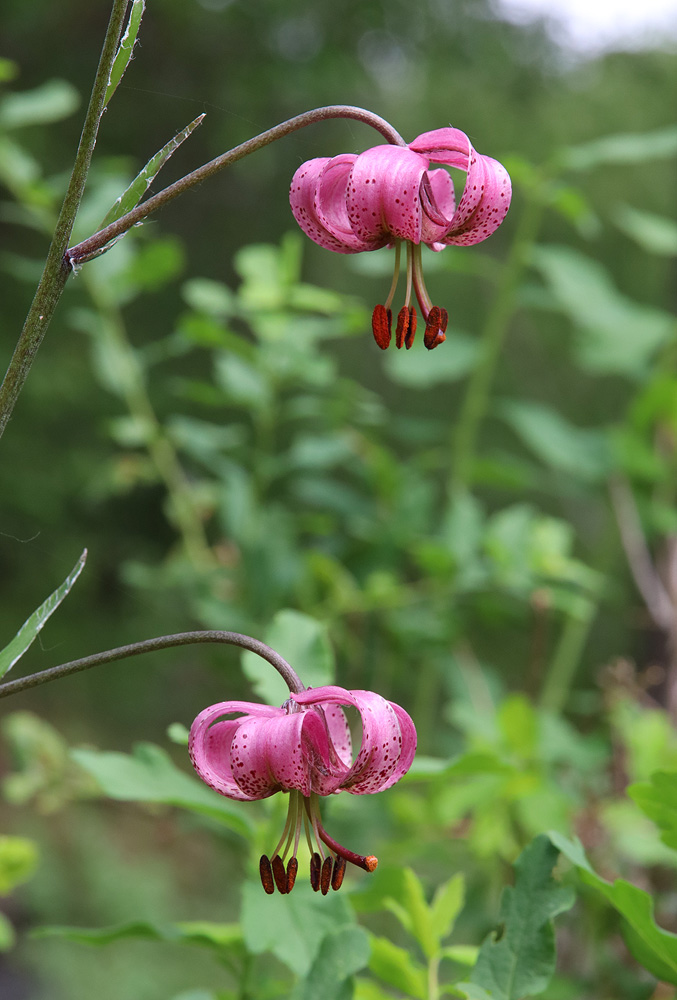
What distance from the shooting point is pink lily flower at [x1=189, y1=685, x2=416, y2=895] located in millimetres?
346

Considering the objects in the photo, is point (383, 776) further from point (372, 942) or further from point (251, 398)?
point (251, 398)

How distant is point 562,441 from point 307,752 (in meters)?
0.76

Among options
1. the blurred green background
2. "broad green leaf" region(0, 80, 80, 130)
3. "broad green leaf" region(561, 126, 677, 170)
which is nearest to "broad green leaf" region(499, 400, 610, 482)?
the blurred green background

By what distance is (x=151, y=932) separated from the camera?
467 mm

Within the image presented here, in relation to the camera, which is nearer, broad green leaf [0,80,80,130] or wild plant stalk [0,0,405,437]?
wild plant stalk [0,0,405,437]

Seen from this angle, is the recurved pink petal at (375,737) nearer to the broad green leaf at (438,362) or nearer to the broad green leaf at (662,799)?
the broad green leaf at (662,799)

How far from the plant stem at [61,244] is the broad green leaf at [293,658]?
7.4 inches

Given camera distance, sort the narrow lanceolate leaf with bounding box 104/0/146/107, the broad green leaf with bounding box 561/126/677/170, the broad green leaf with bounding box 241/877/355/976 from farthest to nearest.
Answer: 1. the broad green leaf with bounding box 561/126/677/170
2. the broad green leaf with bounding box 241/877/355/976
3. the narrow lanceolate leaf with bounding box 104/0/146/107

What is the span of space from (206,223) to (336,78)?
0.78 m

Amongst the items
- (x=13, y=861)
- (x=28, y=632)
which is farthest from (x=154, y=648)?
(x=13, y=861)

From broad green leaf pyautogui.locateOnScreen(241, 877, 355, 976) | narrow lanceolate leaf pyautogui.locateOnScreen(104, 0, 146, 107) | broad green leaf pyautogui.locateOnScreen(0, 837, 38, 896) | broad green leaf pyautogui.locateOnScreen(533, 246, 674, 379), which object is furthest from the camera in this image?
broad green leaf pyautogui.locateOnScreen(533, 246, 674, 379)

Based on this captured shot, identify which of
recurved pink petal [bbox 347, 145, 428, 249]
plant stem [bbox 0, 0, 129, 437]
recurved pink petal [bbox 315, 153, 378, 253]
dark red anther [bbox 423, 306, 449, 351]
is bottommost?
plant stem [bbox 0, 0, 129, 437]

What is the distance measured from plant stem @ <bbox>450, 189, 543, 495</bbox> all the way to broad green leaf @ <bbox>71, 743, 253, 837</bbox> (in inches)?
23.5

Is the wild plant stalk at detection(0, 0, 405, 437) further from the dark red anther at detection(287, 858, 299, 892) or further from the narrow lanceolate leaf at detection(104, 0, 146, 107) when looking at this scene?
the dark red anther at detection(287, 858, 299, 892)
